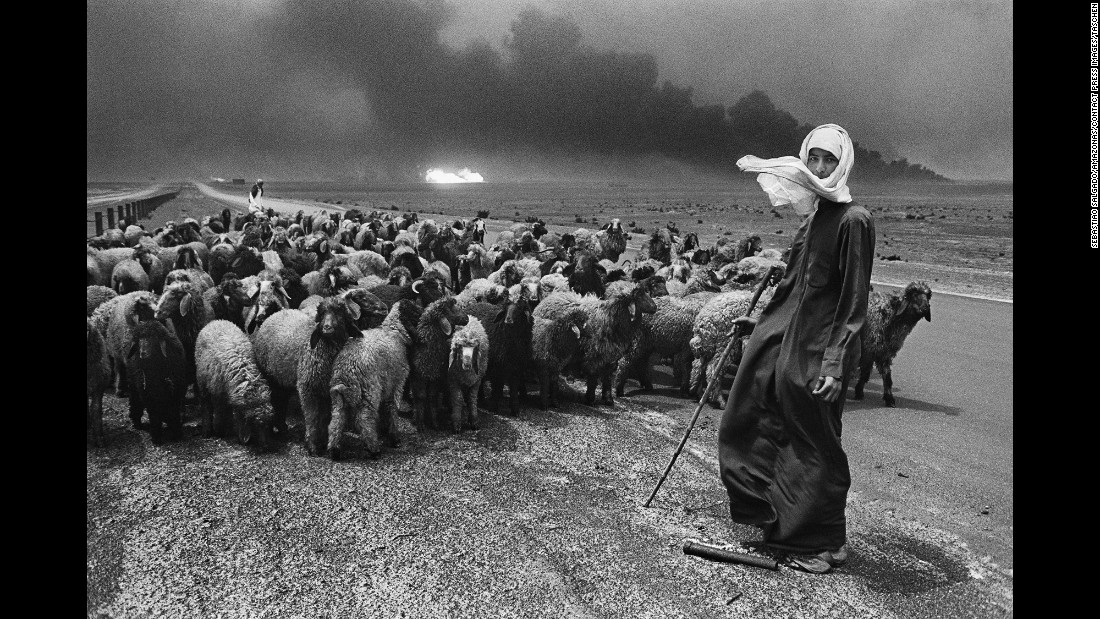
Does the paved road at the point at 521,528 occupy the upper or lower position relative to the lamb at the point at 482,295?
lower

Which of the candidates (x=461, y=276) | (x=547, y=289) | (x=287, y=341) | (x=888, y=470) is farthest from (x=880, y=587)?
(x=461, y=276)

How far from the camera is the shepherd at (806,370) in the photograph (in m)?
4.44

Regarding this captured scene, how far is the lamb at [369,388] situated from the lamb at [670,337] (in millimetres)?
3316

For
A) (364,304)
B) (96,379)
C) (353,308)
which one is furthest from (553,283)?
(96,379)

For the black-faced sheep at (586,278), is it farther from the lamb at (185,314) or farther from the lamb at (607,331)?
the lamb at (185,314)

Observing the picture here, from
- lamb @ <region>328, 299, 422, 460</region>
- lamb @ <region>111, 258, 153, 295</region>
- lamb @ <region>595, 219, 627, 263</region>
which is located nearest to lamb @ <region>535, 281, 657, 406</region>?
lamb @ <region>328, 299, 422, 460</region>

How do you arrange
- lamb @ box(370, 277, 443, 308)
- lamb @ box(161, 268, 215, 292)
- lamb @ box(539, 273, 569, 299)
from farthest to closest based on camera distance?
lamb @ box(539, 273, 569, 299) → lamb @ box(161, 268, 215, 292) → lamb @ box(370, 277, 443, 308)

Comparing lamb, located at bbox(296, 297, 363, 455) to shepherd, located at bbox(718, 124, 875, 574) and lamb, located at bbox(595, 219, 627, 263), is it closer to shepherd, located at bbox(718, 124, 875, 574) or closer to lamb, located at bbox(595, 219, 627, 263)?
shepherd, located at bbox(718, 124, 875, 574)

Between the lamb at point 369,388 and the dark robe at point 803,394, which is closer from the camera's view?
the dark robe at point 803,394

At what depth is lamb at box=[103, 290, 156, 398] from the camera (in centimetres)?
749

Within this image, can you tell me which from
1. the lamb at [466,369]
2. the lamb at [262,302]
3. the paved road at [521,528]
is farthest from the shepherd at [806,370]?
the lamb at [262,302]

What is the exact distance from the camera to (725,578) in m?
4.82

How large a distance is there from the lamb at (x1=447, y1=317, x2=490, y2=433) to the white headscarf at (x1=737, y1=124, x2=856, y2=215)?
3.78m

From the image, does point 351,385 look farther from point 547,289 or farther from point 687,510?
point 547,289
